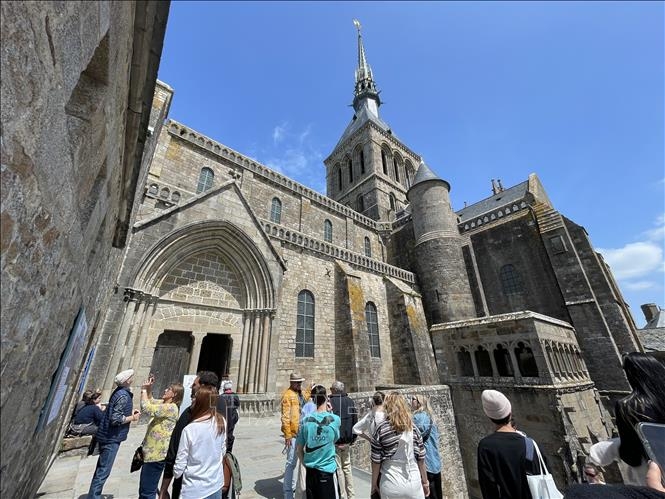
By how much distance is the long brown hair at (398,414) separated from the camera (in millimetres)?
2631

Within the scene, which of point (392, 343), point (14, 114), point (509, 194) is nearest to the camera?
point (14, 114)

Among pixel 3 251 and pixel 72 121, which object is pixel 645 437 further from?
pixel 72 121

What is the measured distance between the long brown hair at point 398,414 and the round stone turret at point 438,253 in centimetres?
1309

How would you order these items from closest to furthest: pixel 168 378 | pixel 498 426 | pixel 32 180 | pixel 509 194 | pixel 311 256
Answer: pixel 32 180 → pixel 498 426 → pixel 168 378 → pixel 311 256 → pixel 509 194

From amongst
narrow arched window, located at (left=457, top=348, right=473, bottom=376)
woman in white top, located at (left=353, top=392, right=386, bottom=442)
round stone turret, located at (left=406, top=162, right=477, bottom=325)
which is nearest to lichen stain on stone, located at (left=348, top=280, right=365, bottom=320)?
narrow arched window, located at (left=457, top=348, right=473, bottom=376)

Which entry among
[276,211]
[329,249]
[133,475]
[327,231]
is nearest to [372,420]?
[133,475]

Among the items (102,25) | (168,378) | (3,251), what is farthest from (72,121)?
(168,378)

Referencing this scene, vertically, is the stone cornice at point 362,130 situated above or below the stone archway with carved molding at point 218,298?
above

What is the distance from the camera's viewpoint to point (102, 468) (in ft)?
10.0

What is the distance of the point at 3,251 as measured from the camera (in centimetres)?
97

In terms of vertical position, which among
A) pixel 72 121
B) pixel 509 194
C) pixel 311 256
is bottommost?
pixel 72 121

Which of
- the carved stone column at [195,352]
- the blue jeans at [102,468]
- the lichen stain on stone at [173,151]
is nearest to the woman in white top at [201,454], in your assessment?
the blue jeans at [102,468]

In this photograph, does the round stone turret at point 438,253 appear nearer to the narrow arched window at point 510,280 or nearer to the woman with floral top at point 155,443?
the narrow arched window at point 510,280

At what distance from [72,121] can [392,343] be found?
46.9ft
